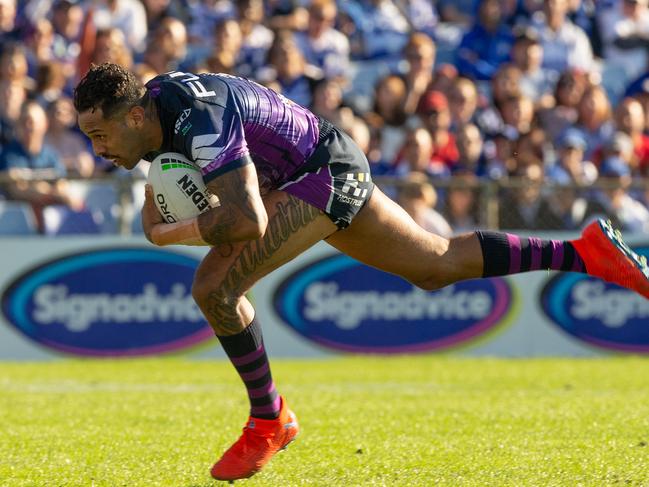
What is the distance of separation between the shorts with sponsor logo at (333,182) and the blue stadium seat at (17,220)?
6256 mm

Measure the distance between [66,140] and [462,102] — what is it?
422 centimetres

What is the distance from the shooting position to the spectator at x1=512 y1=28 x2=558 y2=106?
13547mm

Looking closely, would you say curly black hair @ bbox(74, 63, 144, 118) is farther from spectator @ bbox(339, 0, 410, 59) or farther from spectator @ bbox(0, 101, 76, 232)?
spectator @ bbox(339, 0, 410, 59)

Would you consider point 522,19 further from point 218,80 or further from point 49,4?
point 218,80

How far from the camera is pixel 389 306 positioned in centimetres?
1142

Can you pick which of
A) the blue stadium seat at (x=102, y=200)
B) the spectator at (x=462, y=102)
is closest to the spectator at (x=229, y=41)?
the blue stadium seat at (x=102, y=200)

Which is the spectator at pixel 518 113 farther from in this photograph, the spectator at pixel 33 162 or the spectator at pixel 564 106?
the spectator at pixel 33 162

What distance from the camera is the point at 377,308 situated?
1141 cm

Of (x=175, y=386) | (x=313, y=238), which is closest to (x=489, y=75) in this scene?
(x=175, y=386)

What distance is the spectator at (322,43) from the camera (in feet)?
44.8

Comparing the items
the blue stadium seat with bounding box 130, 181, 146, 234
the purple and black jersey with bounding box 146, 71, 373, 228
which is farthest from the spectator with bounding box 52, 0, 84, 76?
the purple and black jersey with bounding box 146, 71, 373, 228

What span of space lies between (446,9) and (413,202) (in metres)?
5.77

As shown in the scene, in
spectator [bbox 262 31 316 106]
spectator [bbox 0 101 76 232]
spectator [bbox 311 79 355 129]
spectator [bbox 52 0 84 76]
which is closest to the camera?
spectator [bbox 0 101 76 232]

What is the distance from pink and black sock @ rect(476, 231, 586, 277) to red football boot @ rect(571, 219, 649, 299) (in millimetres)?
59
